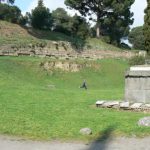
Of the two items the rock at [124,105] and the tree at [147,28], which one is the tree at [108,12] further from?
the rock at [124,105]

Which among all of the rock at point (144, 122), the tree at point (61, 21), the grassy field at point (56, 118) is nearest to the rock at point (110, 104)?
the grassy field at point (56, 118)

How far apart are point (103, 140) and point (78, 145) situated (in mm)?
719

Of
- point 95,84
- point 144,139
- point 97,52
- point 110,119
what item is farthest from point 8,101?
point 97,52

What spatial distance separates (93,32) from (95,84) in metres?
37.8

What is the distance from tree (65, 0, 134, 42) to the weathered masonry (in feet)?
162

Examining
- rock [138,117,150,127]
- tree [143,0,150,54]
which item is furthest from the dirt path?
tree [143,0,150,54]

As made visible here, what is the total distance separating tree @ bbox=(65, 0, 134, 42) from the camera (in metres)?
66.2

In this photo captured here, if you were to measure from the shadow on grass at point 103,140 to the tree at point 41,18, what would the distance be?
2078 inches

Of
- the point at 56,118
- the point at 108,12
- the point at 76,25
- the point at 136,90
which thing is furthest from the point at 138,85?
the point at 76,25

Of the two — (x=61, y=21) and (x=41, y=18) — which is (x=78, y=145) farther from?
(x=61, y=21)

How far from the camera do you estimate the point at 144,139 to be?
11.6m

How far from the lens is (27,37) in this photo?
169 feet

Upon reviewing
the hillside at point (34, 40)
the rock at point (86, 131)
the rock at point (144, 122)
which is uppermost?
the hillside at point (34, 40)

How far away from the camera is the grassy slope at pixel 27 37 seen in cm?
4712
